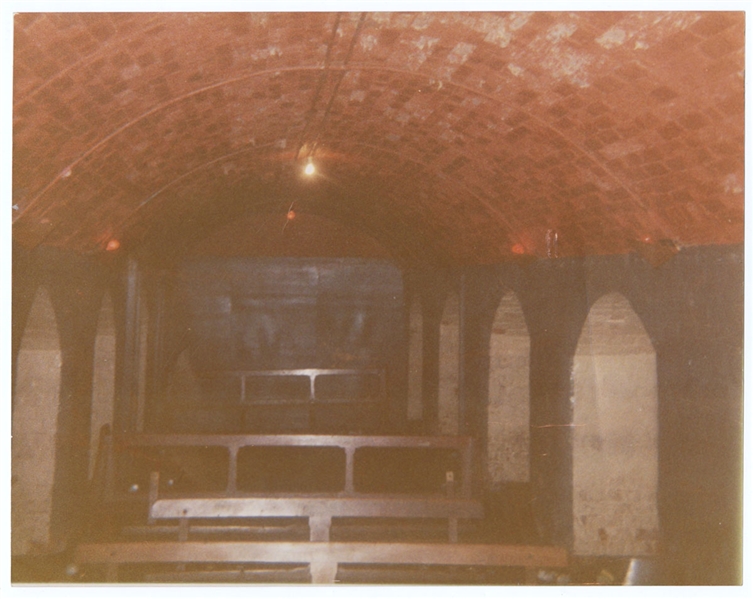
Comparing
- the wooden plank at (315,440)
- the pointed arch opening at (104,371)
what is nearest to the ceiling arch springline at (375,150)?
the pointed arch opening at (104,371)

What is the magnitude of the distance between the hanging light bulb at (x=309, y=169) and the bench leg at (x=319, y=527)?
14.7 ft

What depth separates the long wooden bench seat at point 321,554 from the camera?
561 centimetres

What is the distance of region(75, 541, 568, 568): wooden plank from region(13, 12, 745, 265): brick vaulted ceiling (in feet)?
9.11

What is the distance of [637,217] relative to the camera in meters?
6.28

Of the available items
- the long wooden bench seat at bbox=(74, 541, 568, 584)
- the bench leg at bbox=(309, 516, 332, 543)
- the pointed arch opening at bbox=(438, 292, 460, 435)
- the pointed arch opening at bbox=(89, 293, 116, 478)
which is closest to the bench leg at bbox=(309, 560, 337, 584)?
the long wooden bench seat at bbox=(74, 541, 568, 584)

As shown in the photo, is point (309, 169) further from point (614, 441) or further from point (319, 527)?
point (614, 441)

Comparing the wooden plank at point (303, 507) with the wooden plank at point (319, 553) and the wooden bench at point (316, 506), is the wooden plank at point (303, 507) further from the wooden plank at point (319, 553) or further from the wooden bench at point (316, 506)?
the wooden plank at point (319, 553)

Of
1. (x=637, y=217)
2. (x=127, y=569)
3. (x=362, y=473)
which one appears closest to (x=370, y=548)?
(x=127, y=569)

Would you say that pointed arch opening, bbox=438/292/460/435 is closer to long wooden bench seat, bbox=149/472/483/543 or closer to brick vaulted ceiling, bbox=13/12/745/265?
brick vaulted ceiling, bbox=13/12/745/265

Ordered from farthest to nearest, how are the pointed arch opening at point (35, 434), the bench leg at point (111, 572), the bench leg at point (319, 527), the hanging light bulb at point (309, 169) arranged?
the hanging light bulb at point (309, 169) → the pointed arch opening at point (35, 434) → the bench leg at point (319, 527) → the bench leg at point (111, 572)

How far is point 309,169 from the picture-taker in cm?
977

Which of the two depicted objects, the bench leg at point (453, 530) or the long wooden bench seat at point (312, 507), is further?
the bench leg at point (453, 530)

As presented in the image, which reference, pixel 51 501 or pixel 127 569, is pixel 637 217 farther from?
pixel 51 501

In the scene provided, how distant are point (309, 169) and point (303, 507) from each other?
15.5 ft
